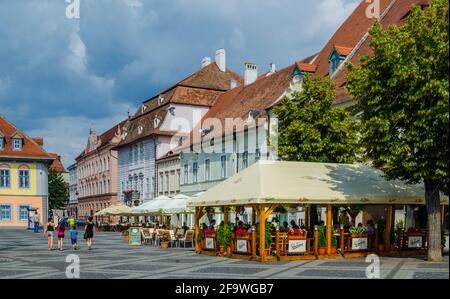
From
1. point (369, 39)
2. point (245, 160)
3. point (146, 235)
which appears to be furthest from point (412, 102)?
point (245, 160)

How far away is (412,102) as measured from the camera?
1773cm

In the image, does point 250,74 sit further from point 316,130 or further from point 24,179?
point 316,130

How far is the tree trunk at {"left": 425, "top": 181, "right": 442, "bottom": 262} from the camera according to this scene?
1911 cm

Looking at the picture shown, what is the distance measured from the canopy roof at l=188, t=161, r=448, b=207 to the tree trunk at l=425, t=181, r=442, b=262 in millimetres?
2593

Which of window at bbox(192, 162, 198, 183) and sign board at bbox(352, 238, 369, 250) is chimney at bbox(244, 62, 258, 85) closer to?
window at bbox(192, 162, 198, 183)

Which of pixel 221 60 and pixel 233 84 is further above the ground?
pixel 221 60

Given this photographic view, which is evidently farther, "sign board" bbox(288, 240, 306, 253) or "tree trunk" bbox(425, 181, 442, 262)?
"sign board" bbox(288, 240, 306, 253)

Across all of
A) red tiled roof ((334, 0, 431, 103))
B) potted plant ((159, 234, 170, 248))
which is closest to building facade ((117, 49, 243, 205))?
red tiled roof ((334, 0, 431, 103))

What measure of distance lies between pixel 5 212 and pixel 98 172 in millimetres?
24134

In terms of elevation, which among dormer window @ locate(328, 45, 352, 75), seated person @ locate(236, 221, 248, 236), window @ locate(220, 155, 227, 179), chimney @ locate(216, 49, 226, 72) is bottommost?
seated person @ locate(236, 221, 248, 236)

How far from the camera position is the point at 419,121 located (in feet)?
57.4

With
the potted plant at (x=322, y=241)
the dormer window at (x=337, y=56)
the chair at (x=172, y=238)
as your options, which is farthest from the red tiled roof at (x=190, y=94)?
the potted plant at (x=322, y=241)

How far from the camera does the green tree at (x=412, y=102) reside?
1731 cm

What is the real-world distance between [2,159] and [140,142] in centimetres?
1356
